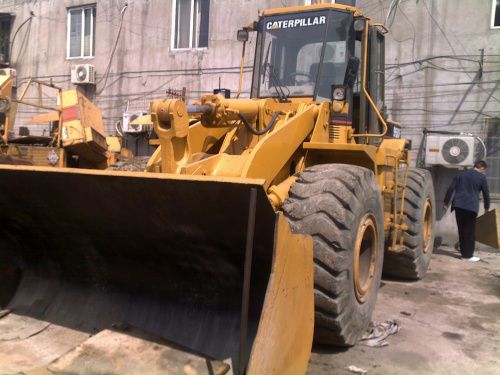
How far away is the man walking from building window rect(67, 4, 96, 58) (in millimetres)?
10899

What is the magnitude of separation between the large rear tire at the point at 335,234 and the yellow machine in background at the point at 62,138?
8.57m

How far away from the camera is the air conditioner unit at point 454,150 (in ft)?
31.3

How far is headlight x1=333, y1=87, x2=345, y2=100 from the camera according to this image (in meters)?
5.15

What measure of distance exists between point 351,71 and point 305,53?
64cm

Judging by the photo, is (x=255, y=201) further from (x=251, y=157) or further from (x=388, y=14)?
(x=388, y=14)

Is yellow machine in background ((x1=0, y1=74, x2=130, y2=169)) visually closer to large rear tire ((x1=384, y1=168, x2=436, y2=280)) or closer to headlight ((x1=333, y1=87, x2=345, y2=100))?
large rear tire ((x1=384, y1=168, x2=436, y2=280))

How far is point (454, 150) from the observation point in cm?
965

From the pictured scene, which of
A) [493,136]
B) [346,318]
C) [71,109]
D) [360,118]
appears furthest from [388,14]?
[346,318]

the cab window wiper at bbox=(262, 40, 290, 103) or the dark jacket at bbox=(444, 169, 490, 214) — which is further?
the dark jacket at bbox=(444, 169, 490, 214)

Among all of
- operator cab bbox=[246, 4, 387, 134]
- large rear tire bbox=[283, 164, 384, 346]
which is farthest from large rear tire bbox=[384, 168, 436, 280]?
large rear tire bbox=[283, 164, 384, 346]

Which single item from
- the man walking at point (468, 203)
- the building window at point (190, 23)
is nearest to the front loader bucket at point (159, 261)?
the man walking at point (468, 203)

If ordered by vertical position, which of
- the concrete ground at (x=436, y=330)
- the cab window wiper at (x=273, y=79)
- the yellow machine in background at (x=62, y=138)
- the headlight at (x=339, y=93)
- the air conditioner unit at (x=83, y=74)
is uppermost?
the air conditioner unit at (x=83, y=74)

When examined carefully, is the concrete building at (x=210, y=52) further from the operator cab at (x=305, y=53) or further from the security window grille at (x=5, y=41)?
the operator cab at (x=305, y=53)

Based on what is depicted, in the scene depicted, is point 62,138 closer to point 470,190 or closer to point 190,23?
point 190,23
